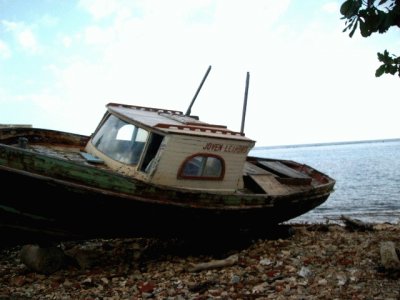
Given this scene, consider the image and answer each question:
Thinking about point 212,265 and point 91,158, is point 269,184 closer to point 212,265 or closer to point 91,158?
point 212,265

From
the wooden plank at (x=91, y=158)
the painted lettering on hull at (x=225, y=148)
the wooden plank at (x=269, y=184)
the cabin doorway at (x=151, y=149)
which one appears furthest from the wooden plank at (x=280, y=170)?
the wooden plank at (x=91, y=158)

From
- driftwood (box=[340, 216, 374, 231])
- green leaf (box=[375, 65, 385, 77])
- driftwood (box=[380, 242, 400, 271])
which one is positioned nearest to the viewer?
green leaf (box=[375, 65, 385, 77])

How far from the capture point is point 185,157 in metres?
7.84

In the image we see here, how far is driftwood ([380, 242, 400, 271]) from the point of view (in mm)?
6180

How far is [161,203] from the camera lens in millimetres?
7352

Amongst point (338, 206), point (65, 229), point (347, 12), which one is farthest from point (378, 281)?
point (338, 206)

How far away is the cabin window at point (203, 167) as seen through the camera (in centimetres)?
795

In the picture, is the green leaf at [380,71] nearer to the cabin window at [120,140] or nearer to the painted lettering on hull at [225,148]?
the painted lettering on hull at [225,148]

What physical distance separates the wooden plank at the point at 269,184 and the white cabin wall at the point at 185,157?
1438 mm

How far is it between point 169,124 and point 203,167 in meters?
1.23

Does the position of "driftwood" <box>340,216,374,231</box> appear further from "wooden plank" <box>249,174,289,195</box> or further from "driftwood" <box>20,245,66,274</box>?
"driftwood" <box>20,245,66,274</box>

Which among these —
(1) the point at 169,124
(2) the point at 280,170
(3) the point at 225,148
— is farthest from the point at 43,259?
(2) the point at 280,170

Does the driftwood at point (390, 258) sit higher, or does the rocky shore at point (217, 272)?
the driftwood at point (390, 258)

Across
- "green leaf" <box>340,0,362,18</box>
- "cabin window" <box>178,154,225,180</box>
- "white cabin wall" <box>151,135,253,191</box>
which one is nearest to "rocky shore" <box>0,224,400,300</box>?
"white cabin wall" <box>151,135,253,191</box>
